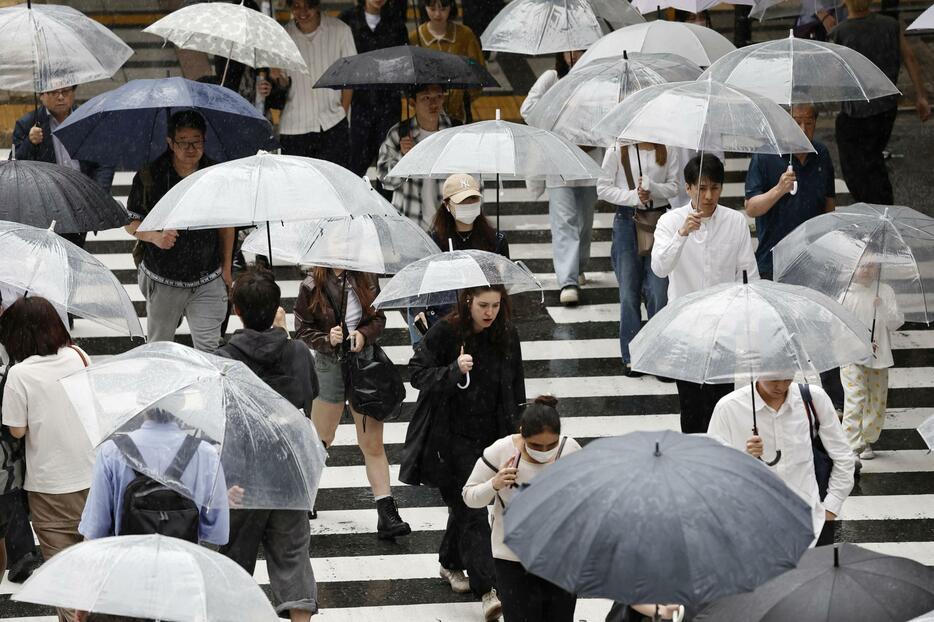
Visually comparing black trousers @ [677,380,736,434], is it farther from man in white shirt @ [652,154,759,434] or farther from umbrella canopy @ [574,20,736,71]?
umbrella canopy @ [574,20,736,71]

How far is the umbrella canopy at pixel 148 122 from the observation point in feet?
32.3

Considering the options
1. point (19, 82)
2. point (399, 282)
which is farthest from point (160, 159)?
point (399, 282)

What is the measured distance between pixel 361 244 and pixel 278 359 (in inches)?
53.0

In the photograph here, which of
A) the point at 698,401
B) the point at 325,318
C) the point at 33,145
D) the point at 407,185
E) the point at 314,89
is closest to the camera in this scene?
the point at 698,401

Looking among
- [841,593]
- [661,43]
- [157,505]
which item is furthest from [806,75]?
[841,593]

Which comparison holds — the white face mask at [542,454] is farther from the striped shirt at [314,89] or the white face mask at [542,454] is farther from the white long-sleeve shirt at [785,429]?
the striped shirt at [314,89]

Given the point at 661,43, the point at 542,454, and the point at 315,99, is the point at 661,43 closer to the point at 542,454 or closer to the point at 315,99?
the point at 315,99

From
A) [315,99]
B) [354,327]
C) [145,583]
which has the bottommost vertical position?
[354,327]

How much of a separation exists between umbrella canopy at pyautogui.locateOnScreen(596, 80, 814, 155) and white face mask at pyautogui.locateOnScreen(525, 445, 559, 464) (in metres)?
2.70

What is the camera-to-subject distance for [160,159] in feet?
33.3

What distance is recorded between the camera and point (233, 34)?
36.1 feet

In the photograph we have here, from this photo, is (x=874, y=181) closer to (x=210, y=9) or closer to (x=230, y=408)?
(x=210, y=9)

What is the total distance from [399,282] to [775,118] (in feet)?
8.29

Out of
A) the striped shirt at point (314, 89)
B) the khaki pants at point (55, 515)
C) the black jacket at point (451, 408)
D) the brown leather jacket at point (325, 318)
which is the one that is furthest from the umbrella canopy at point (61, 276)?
the striped shirt at point (314, 89)
